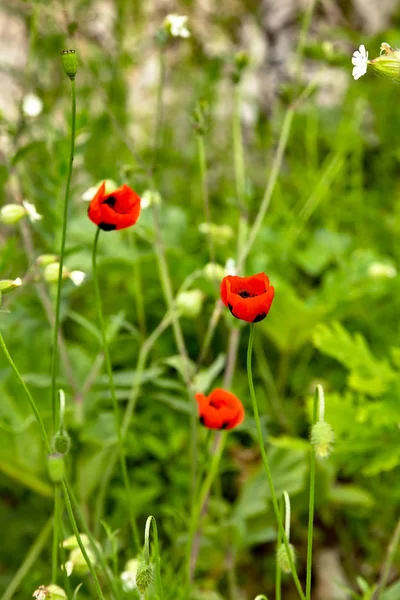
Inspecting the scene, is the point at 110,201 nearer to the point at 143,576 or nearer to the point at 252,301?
the point at 252,301

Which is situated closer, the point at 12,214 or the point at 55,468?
the point at 55,468

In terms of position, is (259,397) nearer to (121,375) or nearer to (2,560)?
(121,375)

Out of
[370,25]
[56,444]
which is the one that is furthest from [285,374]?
[370,25]

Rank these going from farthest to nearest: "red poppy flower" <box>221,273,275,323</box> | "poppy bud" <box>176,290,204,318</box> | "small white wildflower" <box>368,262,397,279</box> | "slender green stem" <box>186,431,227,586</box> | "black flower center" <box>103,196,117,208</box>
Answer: "small white wildflower" <box>368,262,397,279</box> < "poppy bud" <box>176,290,204,318</box> < "slender green stem" <box>186,431,227,586</box> < "black flower center" <box>103,196,117,208</box> < "red poppy flower" <box>221,273,275,323</box>

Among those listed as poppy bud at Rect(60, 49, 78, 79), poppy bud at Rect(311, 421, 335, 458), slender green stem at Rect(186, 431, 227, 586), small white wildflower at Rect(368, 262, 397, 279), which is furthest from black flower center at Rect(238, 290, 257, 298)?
small white wildflower at Rect(368, 262, 397, 279)

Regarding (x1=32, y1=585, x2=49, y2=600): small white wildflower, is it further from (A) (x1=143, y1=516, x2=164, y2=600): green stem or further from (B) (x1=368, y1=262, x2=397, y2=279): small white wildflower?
(B) (x1=368, y1=262, x2=397, y2=279): small white wildflower

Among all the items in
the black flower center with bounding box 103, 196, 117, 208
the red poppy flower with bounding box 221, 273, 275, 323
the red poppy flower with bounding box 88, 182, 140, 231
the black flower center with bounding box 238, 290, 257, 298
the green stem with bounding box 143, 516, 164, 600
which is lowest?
the green stem with bounding box 143, 516, 164, 600

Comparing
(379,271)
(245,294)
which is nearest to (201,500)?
(245,294)
